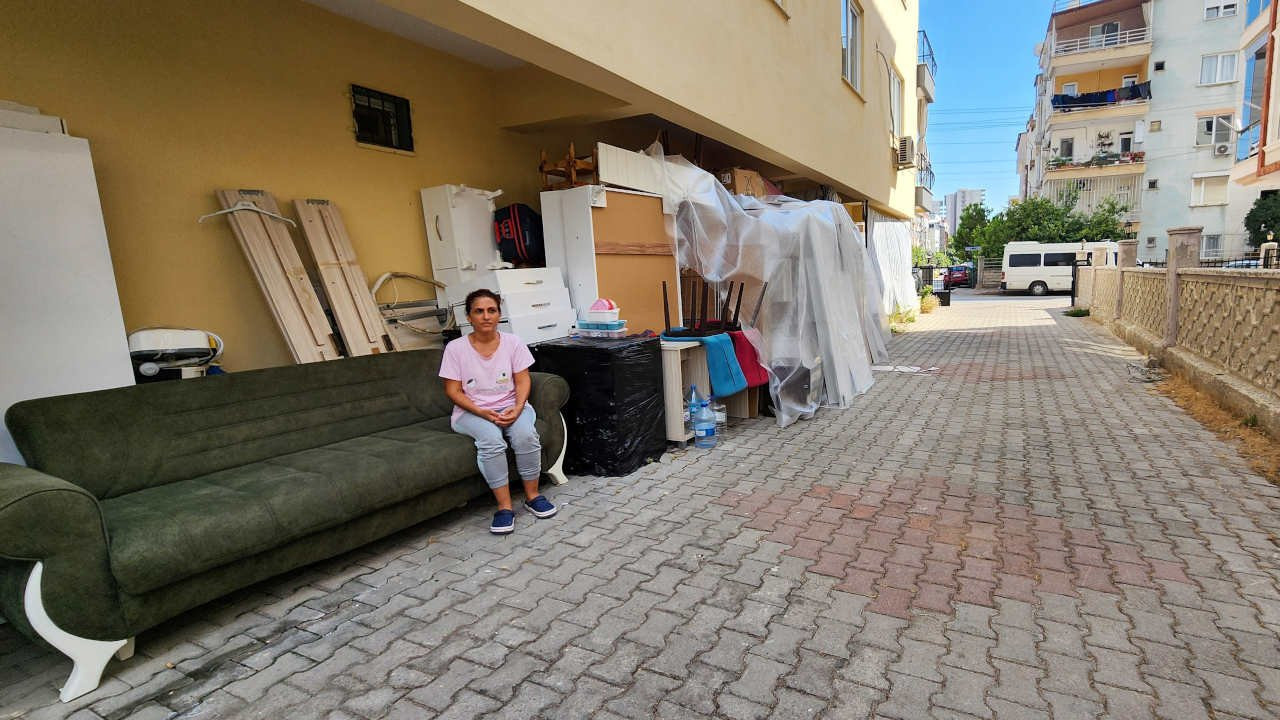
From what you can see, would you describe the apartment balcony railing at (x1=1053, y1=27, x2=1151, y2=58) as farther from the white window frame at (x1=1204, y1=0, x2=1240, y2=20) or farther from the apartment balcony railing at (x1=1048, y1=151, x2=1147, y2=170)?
the apartment balcony railing at (x1=1048, y1=151, x2=1147, y2=170)

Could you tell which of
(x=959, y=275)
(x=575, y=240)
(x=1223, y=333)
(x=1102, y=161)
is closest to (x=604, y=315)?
(x=575, y=240)

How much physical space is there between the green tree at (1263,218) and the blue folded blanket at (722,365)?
1103 inches

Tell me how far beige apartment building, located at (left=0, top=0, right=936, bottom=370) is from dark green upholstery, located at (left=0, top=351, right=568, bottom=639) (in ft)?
2.21

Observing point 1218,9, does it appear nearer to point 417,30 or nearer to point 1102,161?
point 1102,161

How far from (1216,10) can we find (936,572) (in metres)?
34.9

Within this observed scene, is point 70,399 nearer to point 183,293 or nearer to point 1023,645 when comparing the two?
point 183,293

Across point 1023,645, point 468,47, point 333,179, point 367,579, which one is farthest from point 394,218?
point 1023,645

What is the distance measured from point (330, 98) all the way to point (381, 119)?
394mm

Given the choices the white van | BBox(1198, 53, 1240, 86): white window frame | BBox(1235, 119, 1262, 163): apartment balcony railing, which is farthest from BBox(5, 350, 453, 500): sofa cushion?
BBox(1198, 53, 1240, 86): white window frame

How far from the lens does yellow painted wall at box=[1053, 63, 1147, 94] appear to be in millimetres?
27391

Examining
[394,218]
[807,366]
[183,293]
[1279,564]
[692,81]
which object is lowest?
[1279,564]

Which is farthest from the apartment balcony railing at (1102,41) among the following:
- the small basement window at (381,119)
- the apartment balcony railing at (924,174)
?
the small basement window at (381,119)

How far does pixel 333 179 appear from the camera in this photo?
4.14 meters

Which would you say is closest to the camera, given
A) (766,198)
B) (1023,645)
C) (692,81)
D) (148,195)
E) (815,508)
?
(1023,645)
